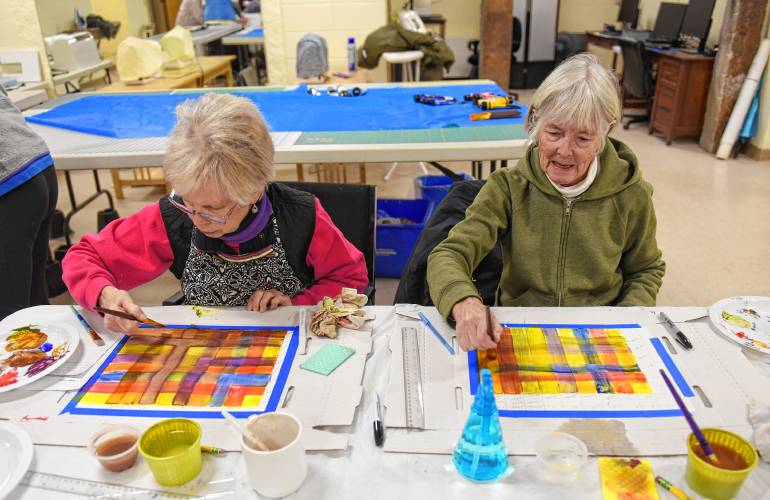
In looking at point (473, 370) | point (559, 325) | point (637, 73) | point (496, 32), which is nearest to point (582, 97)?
point (559, 325)

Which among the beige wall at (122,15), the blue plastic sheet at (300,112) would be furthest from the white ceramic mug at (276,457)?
the beige wall at (122,15)

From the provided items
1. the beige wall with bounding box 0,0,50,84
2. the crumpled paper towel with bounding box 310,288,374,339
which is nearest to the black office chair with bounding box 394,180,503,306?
the crumpled paper towel with bounding box 310,288,374,339

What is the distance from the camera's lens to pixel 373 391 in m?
1.06

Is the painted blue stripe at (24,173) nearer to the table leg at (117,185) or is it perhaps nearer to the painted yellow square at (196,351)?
the painted yellow square at (196,351)

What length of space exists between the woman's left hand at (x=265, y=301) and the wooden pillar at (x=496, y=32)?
3.34m

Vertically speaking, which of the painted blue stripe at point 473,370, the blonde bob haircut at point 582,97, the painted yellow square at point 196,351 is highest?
the blonde bob haircut at point 582,97

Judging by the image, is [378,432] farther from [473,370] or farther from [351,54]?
[351,54]

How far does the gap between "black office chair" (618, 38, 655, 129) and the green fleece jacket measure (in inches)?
179

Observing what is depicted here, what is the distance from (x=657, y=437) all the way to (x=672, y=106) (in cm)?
506

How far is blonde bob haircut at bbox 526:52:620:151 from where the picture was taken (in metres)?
1.28

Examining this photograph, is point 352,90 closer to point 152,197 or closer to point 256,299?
point 152,197

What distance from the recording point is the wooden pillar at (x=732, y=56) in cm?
454

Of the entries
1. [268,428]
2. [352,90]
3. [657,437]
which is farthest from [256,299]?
[352,90]

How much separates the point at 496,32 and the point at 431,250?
10.3 feet
